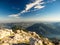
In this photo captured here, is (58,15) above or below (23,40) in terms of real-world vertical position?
above

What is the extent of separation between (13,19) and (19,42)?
58.7ft

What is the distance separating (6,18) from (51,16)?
1236cm

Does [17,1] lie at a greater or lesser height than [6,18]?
greater

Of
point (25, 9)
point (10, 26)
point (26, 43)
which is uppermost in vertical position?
point (25, 9)

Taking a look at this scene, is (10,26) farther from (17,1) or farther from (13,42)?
(13,42)

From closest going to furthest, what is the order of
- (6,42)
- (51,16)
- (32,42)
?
1. (32,42)
2. (6,42)
3. (51,16)

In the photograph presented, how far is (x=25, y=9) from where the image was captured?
1877 inches

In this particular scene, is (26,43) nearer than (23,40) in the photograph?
Yes

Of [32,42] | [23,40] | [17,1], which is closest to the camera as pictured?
[32,42]

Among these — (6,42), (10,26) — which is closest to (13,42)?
(6,42)

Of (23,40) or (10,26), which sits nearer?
(23,40)

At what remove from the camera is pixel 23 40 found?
31.6 metres

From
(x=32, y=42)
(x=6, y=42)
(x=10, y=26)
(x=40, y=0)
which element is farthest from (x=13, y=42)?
(x=40, y=0)

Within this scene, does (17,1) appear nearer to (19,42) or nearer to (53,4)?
(53,4)
